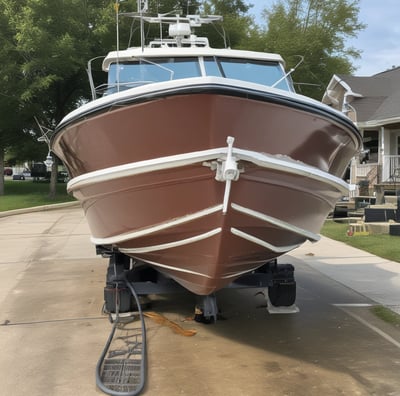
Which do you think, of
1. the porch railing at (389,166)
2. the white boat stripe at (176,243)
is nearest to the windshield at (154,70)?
the white boat stripe at (176,243)

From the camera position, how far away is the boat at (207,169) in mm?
3518

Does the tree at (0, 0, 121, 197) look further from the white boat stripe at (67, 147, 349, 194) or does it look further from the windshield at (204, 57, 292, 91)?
the white boat stripe at (67, 147, 349, 194)

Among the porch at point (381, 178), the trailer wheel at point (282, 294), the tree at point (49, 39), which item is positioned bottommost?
the trailer wheel at point (282, 294)

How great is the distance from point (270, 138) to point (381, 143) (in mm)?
17131

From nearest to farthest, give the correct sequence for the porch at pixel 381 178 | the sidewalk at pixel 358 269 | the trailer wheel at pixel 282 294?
1. the trailer wheel at pixel 282 294
2. the sidewalk at pixel 358 269
3. the porch at pixel 381 178

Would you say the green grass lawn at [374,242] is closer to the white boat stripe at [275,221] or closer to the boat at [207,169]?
the white boat stripe at [275,221]

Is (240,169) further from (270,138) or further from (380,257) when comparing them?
(380,257)

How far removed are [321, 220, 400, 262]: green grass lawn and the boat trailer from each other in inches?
160

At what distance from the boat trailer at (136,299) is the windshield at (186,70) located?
6.38 feet

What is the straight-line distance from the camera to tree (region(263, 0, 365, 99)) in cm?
2825

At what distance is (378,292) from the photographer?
6613 mm

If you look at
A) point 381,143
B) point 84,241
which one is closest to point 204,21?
point 84,241

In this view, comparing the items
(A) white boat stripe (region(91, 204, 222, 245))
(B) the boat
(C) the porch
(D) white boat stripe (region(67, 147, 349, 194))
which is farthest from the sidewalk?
(C) the porch

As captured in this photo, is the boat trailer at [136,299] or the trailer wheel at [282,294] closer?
the boat trailer at [136,299]
